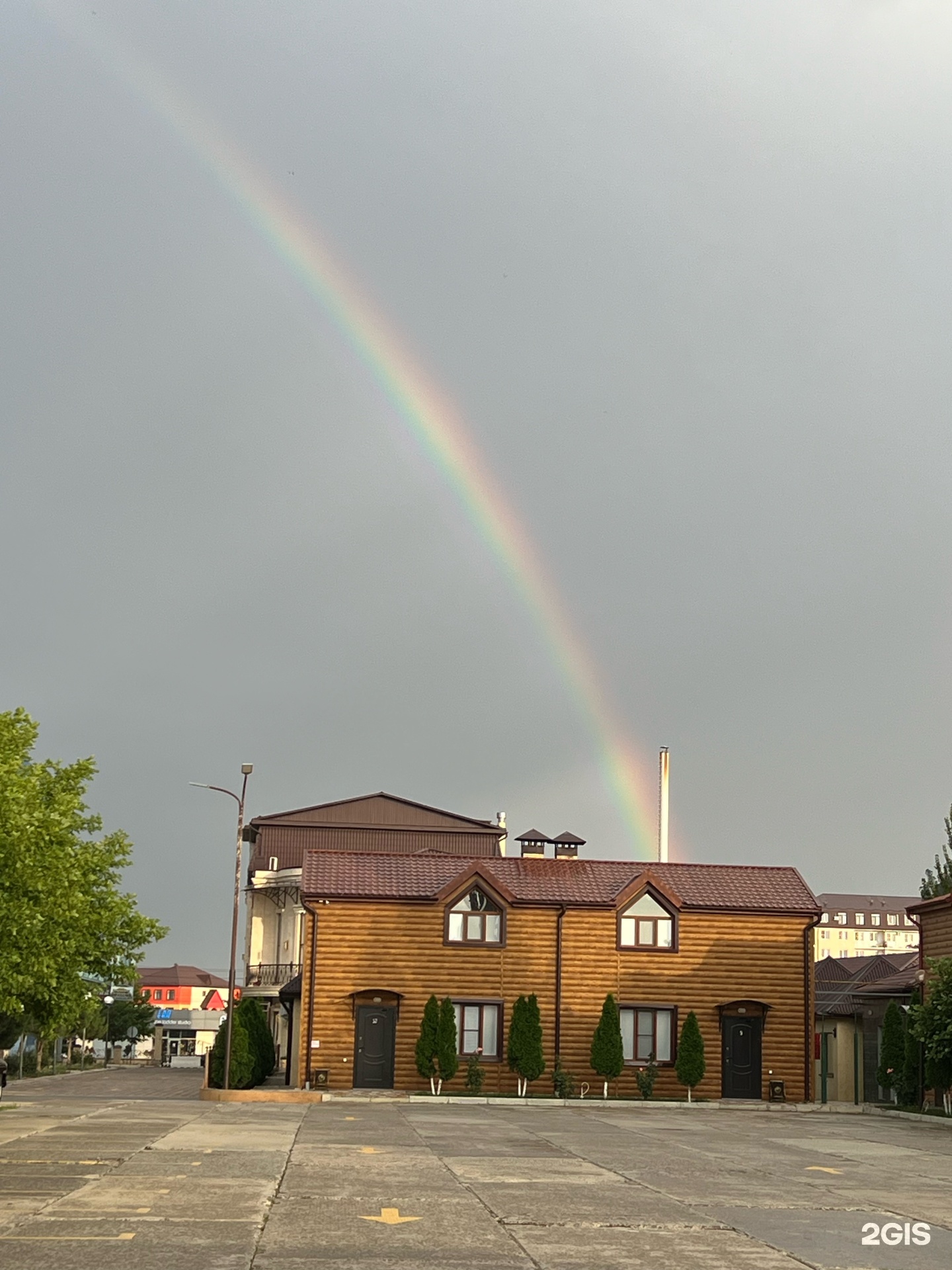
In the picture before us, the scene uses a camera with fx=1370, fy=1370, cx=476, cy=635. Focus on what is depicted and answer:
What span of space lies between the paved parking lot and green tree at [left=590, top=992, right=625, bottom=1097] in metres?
13.7

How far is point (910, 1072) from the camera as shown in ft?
144

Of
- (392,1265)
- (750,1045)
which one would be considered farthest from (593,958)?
(392,1265)

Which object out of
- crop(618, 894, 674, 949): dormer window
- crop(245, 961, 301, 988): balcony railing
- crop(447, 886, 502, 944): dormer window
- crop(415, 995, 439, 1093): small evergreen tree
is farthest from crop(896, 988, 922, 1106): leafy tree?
crop(245, 961, 301, 988): balcony railing

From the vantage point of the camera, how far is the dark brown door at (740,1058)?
4756 centimetres

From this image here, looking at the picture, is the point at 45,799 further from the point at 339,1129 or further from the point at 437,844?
the point at 437,844

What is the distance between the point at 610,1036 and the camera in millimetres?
46031

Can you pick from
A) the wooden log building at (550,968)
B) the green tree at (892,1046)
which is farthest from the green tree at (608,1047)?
the green tree at (892,1046)

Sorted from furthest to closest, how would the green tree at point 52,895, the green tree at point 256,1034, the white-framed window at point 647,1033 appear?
the white-framed window at point 647,1033 → the green tree at point 256,1034 → the green tree at point 52,895

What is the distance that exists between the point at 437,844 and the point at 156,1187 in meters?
63.7

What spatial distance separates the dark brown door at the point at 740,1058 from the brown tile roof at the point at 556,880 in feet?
12.9

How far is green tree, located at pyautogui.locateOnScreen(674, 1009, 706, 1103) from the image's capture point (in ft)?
151

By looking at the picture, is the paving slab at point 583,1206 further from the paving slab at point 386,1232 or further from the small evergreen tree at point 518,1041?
the small evergreen tree at point 518,1041

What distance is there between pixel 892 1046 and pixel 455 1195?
33044 mm

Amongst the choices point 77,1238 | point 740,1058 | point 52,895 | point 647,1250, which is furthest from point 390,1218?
point 740,1058
